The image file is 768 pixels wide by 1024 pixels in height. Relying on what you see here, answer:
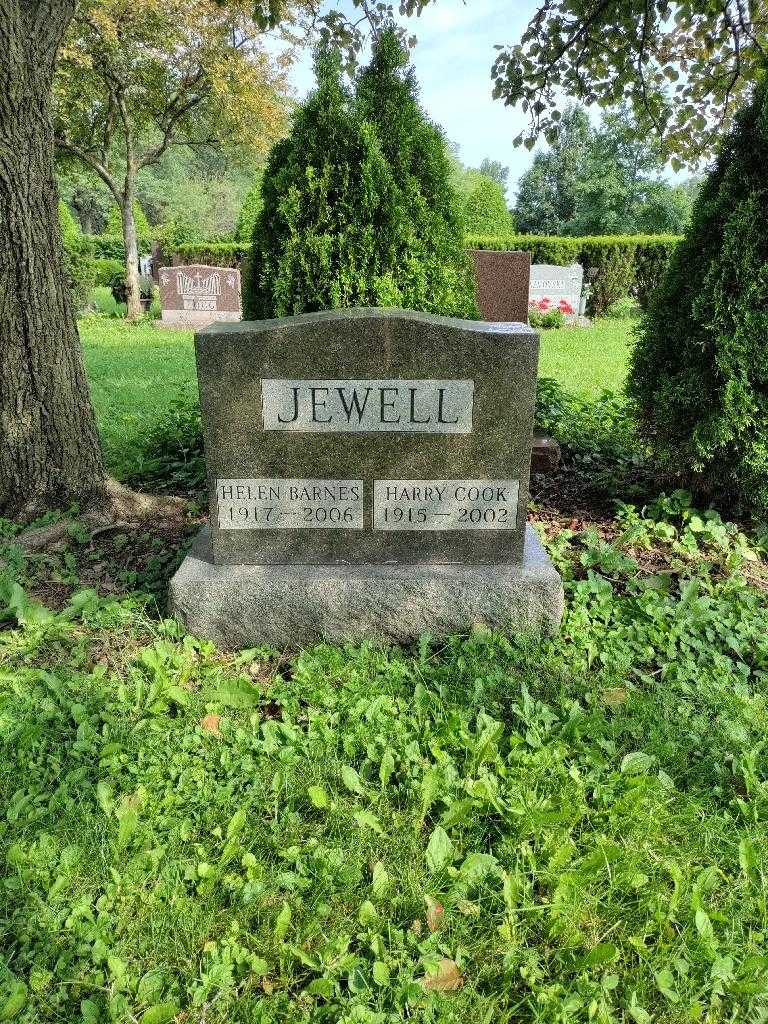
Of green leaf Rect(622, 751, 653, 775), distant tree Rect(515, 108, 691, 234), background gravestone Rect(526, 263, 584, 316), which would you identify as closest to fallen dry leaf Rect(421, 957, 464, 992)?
green leaf Rect(622, 751, 653, 775)

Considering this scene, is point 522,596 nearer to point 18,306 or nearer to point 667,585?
point 667,585

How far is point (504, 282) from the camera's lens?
920cm

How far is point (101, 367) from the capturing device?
9844 mm

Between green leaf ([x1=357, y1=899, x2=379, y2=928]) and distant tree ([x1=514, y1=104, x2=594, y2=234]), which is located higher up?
distant tree ([x1=514, y1=104, x2=594, y2=234])

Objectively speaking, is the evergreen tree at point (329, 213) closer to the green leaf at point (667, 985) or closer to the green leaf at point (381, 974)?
the green leaf at point (381, 974)

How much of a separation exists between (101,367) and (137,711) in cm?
842

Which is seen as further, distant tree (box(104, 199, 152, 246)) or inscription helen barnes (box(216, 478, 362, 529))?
distant tree (box(104, 199, 152, 246))

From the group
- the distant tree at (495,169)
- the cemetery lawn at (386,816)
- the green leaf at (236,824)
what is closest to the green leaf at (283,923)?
the cemetery lawn at (386,816)

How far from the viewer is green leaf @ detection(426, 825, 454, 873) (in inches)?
76.8

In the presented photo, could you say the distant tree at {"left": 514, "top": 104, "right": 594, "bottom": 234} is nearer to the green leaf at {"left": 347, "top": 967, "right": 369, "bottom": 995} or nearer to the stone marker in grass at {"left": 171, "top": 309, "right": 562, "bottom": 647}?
the stone marker in grass at {"left": 171, "top": 309, "right": 562, "bottom": 647}

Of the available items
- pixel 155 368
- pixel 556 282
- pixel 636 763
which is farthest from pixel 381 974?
pixel 556 282

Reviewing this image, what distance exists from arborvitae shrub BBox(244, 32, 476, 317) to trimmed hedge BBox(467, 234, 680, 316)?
47.0 feet

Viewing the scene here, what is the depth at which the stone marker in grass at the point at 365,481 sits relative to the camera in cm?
282

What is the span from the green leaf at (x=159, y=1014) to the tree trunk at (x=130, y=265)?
16822 millimetres
